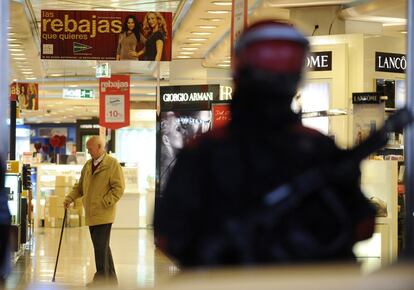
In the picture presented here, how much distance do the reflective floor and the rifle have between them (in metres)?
6.11

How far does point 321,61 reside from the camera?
12555 millimetres

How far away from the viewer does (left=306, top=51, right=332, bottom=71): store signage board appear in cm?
1255

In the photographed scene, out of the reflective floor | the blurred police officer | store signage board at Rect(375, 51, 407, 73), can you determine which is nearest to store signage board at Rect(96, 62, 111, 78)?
the reflective floor

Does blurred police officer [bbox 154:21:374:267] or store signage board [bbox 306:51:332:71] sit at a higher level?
store signage board [bbox 306:51:332:71]

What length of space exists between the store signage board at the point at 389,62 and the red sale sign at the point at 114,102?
598cm

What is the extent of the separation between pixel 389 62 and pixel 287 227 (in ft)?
36.7

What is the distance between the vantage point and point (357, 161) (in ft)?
7.50

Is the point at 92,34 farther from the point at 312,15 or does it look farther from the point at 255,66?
the point at 255,66

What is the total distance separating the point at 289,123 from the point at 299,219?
0.89 ft

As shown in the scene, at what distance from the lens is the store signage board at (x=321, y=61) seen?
12.5 m

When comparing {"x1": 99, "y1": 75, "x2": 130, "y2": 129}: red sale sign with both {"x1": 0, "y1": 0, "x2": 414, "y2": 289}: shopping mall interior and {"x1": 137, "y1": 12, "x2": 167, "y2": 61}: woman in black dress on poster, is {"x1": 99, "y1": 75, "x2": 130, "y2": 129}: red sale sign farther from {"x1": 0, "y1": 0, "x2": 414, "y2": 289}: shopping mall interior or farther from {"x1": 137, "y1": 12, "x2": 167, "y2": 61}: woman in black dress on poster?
{"x1": 137, "y1": 12, "x2": 167, "y2": 61}: woman in black dress on poster

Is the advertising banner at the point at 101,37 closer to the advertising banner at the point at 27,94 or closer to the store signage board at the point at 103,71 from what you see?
the store signage board at the point at 103,71

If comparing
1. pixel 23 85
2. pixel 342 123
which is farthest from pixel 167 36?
pixel 23 85

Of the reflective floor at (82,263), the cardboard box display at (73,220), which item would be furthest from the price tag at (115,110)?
the cardboard box display at (73,220)
